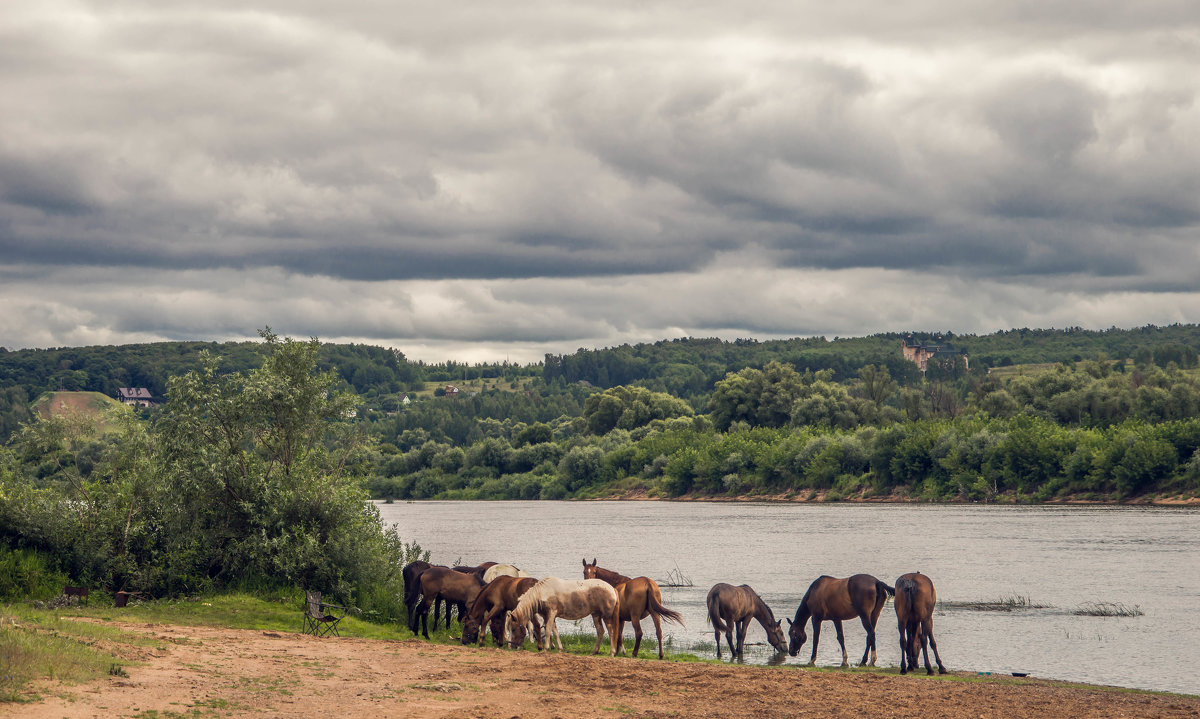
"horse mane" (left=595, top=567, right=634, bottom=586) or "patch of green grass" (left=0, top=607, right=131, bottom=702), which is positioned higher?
"patch of green grass" (left=0, top=607, right=131, bottom=702)

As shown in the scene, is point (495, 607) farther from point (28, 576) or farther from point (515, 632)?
point (28, 576)

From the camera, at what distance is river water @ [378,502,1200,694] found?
101ft

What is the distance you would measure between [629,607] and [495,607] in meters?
3.49

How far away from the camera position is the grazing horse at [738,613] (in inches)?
1188

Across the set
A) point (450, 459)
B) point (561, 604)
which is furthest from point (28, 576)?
point (450, 459)

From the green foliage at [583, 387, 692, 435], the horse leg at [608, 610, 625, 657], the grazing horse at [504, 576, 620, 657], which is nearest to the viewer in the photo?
the horse leg at [608, 610, 625, 657]

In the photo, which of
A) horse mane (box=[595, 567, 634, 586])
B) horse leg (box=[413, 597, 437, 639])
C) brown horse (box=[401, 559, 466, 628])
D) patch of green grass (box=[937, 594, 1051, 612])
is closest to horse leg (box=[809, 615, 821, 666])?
horse mane (box=[595, 567, 634, 586])

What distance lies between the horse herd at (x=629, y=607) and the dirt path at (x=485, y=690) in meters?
2.01

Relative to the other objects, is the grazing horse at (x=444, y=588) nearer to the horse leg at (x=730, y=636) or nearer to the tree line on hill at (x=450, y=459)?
the tree line on hill at (x=450, y=459)

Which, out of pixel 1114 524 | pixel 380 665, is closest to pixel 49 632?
pixel 380 665

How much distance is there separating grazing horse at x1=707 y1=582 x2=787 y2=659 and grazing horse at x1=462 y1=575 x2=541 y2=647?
508 centimetres

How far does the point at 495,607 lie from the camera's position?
28406 millimetres

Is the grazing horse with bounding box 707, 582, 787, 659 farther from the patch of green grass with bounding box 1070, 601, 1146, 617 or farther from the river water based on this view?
the patch of green grass with bounding box 1070, 601, 1146, 617

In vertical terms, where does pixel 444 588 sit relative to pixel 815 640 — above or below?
above
